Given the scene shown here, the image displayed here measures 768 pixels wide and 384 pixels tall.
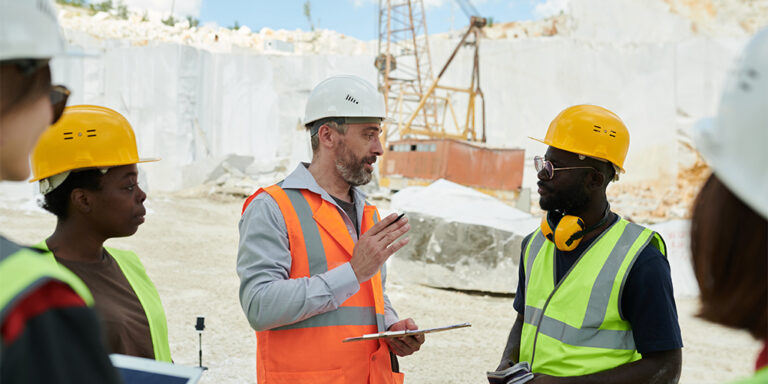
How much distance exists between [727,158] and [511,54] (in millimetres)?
33430

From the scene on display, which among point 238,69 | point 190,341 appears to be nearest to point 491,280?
point 190,341

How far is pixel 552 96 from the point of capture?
31.6 meters

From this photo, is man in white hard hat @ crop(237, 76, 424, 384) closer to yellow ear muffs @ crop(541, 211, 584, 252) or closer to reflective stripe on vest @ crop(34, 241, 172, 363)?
reflective stripe on vest @ crop(34, 241, 172, 363)

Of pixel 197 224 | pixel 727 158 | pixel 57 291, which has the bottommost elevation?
pixel 197 224

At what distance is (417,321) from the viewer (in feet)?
23.5

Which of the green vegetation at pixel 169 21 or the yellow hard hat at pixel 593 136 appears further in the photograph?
the green vegetation at pixel 169 21

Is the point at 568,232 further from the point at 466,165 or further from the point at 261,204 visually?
the point at 466,165

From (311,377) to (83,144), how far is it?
123 centimetres

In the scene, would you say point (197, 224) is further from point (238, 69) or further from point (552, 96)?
point (552, 96)

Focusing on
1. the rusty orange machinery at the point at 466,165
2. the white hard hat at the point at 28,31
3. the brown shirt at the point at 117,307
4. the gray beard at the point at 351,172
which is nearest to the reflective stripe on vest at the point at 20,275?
the white hard hat at the point at 28,31

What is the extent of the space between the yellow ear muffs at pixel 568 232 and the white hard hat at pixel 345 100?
97 centimetres

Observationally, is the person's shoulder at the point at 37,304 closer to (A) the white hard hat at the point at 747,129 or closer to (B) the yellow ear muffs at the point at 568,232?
(A) the white hard hat at the point at 747,129

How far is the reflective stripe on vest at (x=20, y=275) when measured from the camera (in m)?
0.67

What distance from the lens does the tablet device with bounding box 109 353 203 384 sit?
1.08 meters
